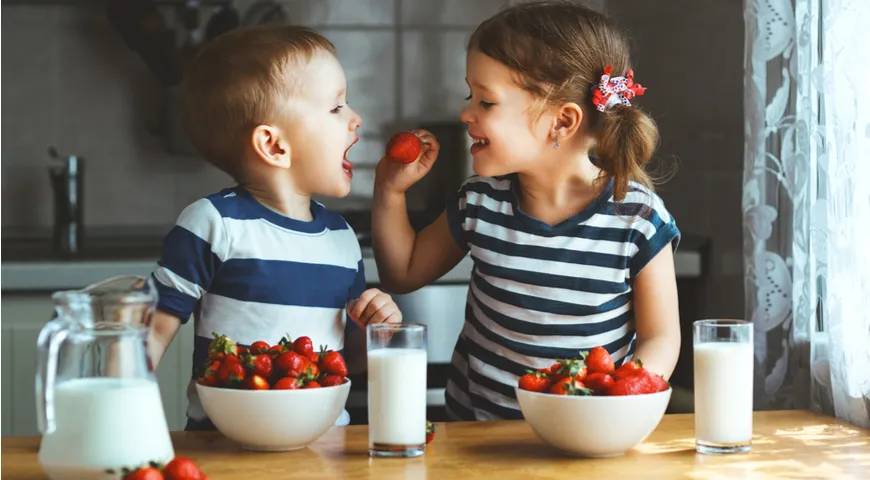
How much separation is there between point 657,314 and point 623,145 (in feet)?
0.85

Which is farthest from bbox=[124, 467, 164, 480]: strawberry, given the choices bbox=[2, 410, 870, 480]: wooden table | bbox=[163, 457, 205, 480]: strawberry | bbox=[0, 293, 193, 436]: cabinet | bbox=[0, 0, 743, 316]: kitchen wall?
bbox=[0, 0, 743, 316]: kitchen wall

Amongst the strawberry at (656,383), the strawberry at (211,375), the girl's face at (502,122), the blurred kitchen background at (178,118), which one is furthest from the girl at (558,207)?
the blurred kitchen background at (178,118)

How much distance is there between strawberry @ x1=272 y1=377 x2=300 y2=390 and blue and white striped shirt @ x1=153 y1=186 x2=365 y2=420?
0.31 m

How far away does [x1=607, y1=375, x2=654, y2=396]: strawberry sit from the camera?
111 cm

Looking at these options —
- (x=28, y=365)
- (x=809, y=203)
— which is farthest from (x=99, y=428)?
(x=28, y=365)

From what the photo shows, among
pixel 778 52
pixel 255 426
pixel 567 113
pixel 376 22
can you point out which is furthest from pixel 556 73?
pixel 376 22

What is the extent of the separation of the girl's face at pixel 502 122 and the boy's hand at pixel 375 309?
27cm

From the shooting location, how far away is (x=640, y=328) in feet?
4.85

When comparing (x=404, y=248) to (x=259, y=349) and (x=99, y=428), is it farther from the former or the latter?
(x=99, y=428)

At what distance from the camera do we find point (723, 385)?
1166mm

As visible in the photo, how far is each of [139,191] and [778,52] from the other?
1774mm

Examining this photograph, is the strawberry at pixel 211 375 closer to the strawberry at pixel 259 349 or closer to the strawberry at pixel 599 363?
the strawberry at pixel 259 349

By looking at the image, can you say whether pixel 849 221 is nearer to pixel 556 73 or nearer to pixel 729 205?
pixel 556 73

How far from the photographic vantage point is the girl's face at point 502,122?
5.07ft
